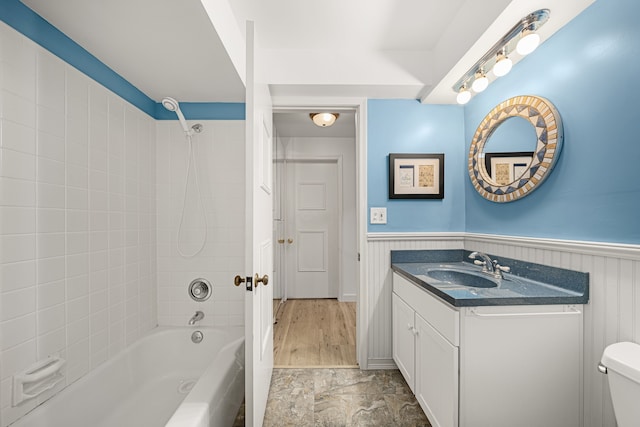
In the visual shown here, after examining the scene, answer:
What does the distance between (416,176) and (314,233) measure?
203 cm

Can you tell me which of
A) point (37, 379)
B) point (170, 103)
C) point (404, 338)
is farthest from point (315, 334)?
point (170, 103)

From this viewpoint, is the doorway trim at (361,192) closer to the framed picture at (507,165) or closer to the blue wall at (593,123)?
the framed picture at (507,165)

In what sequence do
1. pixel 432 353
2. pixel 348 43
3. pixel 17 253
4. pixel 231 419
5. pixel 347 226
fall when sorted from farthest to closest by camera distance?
1. pixel 347 226
2. pixel 348 43
3. pixel 231 419
4. pixel 432 353
5. pixel 17 253

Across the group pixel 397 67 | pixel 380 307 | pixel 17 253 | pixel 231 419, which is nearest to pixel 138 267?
pixel 17 253

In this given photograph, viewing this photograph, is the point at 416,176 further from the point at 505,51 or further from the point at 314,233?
the point at 314,233

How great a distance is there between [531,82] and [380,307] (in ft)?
5.50

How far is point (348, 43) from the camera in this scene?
1.83 m

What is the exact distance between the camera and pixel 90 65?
A: 4.76ft

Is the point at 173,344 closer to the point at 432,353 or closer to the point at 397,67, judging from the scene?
the point at 432,353

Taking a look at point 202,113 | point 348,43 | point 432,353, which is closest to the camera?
point 432,353

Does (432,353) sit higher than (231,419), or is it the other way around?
(432,353)

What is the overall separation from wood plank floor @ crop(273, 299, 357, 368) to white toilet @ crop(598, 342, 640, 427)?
1556mm

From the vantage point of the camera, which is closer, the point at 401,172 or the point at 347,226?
the point at 401,172

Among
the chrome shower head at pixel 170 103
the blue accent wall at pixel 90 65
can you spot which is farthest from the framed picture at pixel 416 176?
the chrome shower head at pixel 170 103
